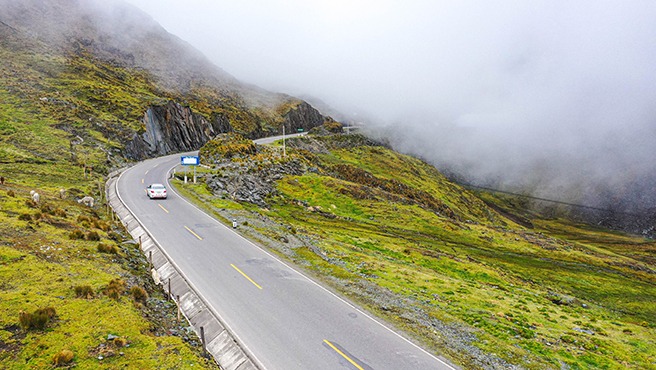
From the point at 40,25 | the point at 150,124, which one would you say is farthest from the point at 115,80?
the point at 40,25

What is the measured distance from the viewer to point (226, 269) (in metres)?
23.8

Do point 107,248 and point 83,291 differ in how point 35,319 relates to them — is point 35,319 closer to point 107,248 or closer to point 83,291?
point 83,291

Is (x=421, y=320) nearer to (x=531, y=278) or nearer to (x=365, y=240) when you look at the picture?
(x=365, y=240)

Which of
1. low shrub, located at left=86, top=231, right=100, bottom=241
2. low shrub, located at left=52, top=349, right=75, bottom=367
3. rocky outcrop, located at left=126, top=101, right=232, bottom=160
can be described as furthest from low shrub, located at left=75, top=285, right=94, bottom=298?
rocky outcrop, located at left=126, top=101, right=232, bottom=160

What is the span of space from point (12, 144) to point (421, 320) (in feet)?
205

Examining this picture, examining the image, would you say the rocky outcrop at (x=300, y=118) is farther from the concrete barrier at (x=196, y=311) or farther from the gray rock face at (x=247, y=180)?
the concrete barrier at (x=196, y=311)

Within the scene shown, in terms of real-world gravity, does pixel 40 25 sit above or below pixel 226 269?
above

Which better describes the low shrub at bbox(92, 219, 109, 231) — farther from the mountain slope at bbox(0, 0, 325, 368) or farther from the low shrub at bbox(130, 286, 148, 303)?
the low shrub at bbox(130, 286, 148, 303)

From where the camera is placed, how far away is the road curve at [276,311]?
15375 millimetres

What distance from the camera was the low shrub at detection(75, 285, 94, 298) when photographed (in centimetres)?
1580

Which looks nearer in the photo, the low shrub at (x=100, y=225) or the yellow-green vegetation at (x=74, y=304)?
the yellow-green vegetation at (x=74, y=304)

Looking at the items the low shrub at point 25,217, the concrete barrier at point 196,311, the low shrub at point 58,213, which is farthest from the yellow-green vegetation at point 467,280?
the low shrub at point 25,217

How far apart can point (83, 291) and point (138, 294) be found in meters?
2.40

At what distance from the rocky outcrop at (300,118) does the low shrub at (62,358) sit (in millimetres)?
157341
